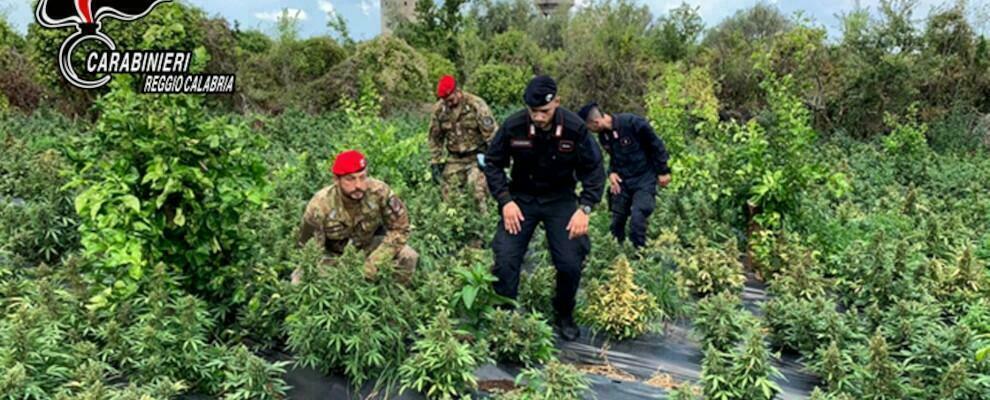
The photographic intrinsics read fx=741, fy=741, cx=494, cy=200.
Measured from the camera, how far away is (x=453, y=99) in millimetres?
6938

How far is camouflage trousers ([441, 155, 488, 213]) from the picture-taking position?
696cm

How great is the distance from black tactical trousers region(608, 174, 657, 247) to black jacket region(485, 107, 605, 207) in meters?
1.65

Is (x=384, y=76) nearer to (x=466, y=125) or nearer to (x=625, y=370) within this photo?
(x=466, y=125)

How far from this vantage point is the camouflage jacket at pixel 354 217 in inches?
172

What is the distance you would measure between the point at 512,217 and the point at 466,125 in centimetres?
289

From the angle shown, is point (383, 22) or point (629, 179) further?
point (383, 22)

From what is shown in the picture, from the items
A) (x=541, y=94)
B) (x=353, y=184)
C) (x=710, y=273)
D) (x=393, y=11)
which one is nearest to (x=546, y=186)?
(x=541, y=94)

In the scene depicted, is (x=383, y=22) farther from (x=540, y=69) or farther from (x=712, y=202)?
(x=712, y=202)

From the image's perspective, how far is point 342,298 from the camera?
3.52 m

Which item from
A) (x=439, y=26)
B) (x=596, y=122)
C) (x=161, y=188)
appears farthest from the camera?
(x=439, y=26)

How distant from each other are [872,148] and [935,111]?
344 centimetres

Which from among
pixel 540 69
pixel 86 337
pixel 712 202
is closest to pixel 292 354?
pixel 86 337

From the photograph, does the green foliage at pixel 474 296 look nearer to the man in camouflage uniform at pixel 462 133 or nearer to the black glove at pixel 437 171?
the man in camouflage uniform at pixel 462 133

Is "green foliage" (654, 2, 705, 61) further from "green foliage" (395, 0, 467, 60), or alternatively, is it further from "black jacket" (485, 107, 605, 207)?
"black jacket" (485, 107, 605, 207)
